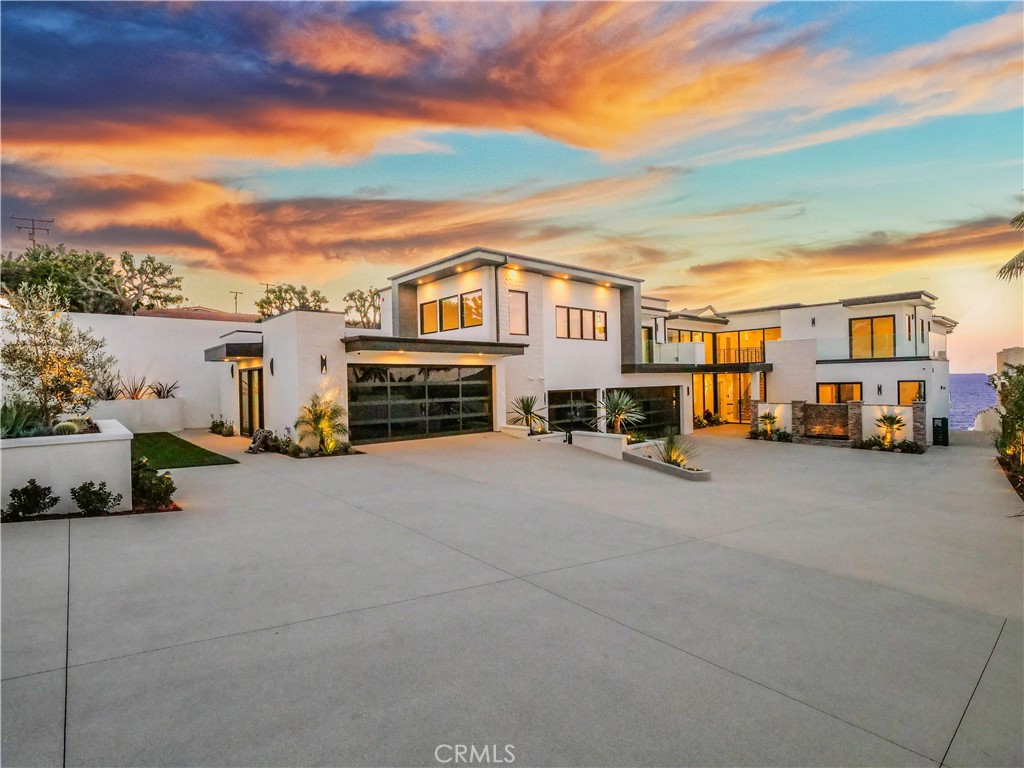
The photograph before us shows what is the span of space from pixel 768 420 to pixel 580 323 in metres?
8.87

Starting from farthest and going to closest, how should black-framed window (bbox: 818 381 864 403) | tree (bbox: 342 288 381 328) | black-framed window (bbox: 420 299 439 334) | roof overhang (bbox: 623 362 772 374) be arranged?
tree (bbox: 342 288 381 328), roof overhang (bbox: 623 362 772 374), black-framed window (bbox: 818 381 864 403), black-framed window (bbox: 420 299 439 334)

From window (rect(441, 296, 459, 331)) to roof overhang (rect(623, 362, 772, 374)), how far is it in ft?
24.5

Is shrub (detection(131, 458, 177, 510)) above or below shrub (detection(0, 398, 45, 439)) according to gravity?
below

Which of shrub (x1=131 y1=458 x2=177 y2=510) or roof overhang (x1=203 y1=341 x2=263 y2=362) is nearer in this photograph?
shrub (x1=131 y1=458 x2=177 y2=510)

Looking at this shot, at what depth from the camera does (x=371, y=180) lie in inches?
669

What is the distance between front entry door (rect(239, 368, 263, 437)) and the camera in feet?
56.8

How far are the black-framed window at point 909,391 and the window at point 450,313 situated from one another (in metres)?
17.3

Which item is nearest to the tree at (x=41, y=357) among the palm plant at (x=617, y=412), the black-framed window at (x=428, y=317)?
the black-framed window at (x=428, y=317)

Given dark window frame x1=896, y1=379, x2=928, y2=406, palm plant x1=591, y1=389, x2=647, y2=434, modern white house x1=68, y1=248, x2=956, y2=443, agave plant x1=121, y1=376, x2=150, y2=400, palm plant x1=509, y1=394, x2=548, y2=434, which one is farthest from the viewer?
dark window frame x1=896, y1=379, x2=928, y2=406

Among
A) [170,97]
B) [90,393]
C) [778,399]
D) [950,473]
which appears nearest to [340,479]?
[90,393]

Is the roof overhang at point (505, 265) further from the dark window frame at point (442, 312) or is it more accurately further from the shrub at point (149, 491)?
the shrub at point (149, 491)

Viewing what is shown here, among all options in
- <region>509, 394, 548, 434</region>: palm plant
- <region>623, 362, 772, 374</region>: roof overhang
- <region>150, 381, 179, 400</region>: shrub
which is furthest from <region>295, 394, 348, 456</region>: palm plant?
<region>623, 362, 772, 374</region>: roof overhang

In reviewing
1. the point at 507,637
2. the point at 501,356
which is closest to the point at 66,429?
the point at 507,637

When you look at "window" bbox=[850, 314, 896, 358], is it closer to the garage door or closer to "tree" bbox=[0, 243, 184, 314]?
the garage door
